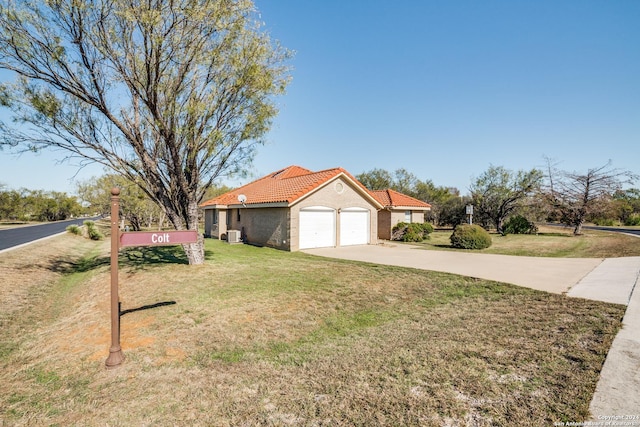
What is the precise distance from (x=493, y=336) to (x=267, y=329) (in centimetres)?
388

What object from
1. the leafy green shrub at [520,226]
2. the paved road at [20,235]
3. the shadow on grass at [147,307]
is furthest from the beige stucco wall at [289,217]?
the leafy green shrub at [520,226]

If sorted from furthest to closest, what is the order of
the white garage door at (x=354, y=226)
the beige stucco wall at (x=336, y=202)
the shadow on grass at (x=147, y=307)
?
the white garage door at (x=354, y=226) → the beige stucco wall at (x=336, y=202) → the shadow on grass at (x=147, y=307)

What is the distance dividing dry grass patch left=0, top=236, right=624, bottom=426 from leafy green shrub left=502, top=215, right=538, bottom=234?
22.0 metres

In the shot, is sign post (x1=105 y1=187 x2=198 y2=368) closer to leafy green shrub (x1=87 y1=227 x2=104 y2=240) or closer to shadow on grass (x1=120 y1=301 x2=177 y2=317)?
shadow on grass (x1=120 y1=301 x2=177 y2=317)

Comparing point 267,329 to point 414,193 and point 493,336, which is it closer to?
point 493,336

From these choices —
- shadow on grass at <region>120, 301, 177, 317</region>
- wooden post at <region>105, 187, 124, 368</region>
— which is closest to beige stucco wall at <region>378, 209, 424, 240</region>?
shadow on grass at <region>120, 301, 177, 317</region>

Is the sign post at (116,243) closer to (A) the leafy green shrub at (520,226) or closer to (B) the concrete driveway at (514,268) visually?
(B) the concrete driveway at (514,268)

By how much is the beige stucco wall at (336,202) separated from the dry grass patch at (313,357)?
8420 millimetres

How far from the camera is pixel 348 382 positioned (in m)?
3.87

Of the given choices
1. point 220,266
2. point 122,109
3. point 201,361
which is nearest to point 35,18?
point 122,109

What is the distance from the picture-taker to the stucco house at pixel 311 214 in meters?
17.1

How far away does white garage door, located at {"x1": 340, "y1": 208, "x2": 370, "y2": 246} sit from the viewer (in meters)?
19.3

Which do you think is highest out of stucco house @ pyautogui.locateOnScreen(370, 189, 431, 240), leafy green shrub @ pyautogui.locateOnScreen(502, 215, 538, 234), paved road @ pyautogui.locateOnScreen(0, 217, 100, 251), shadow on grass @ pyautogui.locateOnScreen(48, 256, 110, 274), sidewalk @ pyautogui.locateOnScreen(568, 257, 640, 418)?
stucco house @ pyautogui.locateOnScreen(370, 189, 431, 240)

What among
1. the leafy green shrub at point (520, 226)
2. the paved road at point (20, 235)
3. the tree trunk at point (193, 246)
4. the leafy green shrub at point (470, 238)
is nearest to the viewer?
the tree trunk at point (193, 246)
